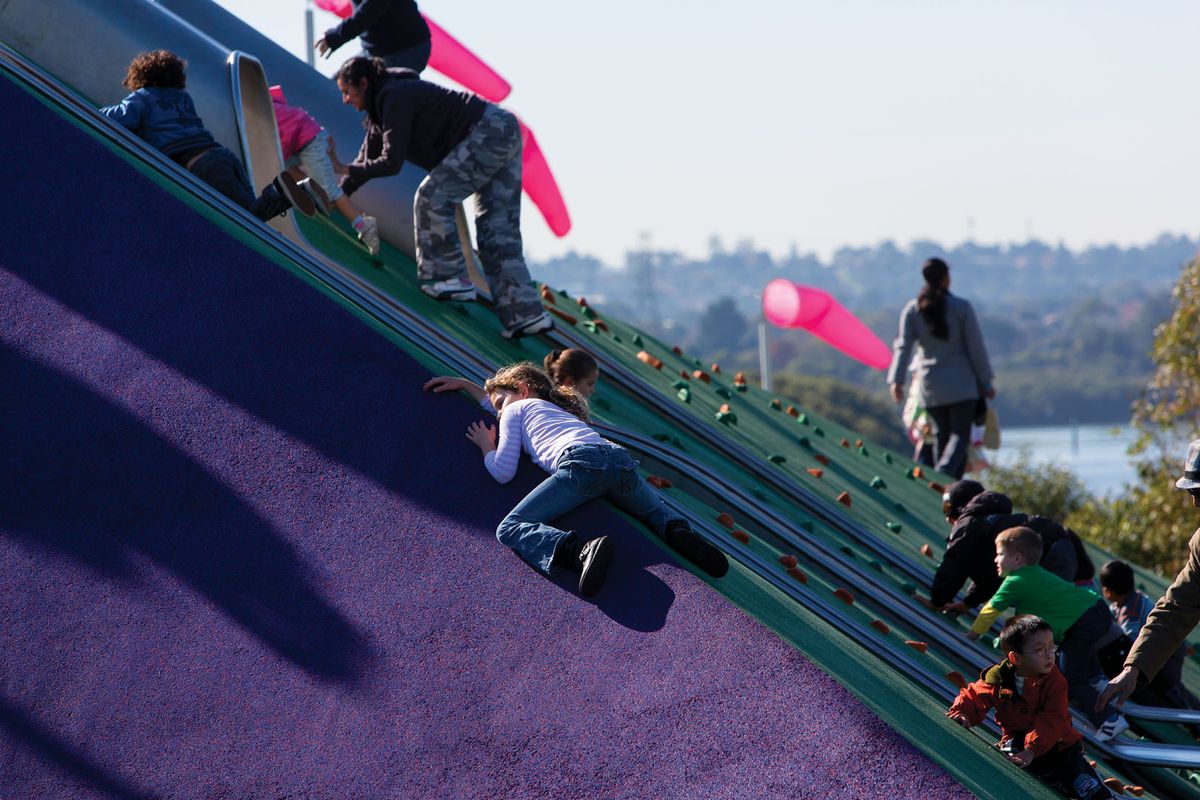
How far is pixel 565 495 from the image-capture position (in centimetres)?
546

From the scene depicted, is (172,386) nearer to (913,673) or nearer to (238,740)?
(238,740)

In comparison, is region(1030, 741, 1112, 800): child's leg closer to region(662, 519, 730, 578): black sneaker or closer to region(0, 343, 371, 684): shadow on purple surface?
region(662, 519, 730, 578): black sneaker

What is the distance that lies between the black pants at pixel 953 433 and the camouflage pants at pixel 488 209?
4101 mm

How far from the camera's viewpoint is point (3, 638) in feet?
17.6

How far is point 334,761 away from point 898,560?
424cm

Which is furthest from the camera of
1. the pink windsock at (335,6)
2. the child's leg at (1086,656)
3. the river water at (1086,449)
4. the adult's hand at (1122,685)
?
the river water at (1086,449)

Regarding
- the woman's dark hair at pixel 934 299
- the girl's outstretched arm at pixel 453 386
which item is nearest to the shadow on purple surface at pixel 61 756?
the girl's outstretched arm at pixel 453 386

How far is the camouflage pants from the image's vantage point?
7695mm

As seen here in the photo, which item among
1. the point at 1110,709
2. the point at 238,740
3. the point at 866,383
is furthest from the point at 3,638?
the point at 866,383

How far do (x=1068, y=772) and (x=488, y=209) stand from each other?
13.1 feet

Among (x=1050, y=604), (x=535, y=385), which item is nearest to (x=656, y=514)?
(x=535, y=385)

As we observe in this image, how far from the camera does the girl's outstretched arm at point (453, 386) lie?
231 inches

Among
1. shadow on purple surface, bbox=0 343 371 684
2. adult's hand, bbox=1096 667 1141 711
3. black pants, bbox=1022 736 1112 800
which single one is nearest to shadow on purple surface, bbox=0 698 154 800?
shadow on purple surface, bbox=0 343 371 684

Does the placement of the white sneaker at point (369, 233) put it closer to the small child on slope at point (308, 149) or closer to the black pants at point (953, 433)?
the small child on slope at point (308, 149)
